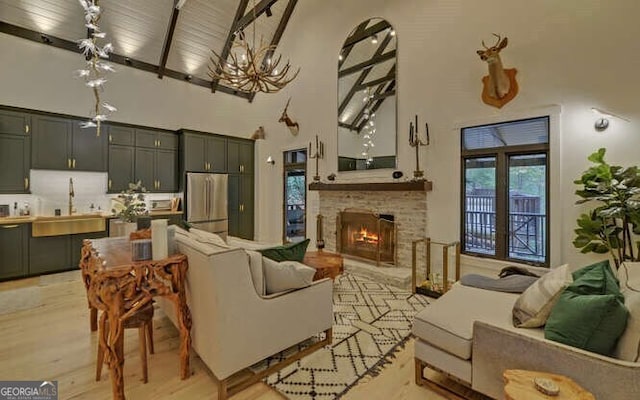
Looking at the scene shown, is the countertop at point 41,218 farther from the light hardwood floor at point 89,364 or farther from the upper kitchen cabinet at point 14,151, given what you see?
the light hardwood floor at point 89,364

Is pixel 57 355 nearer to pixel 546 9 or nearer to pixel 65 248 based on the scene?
pixel 65 248

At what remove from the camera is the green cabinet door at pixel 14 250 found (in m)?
4.23

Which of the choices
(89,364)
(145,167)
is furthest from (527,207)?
(145,167)

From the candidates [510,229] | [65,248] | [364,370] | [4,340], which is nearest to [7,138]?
[65,248]

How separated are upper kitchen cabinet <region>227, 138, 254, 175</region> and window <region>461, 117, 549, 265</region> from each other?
16.6 ft

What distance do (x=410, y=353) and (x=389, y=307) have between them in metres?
0.95

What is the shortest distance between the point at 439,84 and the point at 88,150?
6.07m

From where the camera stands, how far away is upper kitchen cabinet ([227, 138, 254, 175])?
6887 mm

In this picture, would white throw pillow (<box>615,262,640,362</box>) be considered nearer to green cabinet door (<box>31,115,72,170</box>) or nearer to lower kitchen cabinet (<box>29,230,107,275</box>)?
lower kitchen cabinet (<box>29,230,107,275</box>)

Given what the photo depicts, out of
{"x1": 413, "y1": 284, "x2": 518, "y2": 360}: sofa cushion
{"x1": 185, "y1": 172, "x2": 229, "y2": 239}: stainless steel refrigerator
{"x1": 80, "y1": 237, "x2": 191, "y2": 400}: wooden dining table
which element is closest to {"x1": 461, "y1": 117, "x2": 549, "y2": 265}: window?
{"x1": 413, "y1": 284, "x2": 518, "y2": 360}: sofa cushion

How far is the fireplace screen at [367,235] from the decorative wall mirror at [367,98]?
2.99 feet

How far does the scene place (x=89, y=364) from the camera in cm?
232

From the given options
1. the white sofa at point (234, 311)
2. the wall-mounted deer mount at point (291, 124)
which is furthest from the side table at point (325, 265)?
the wall-mounted deer mount at point (291, 124)

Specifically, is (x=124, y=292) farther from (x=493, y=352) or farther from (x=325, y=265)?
(x=493, y=352)
